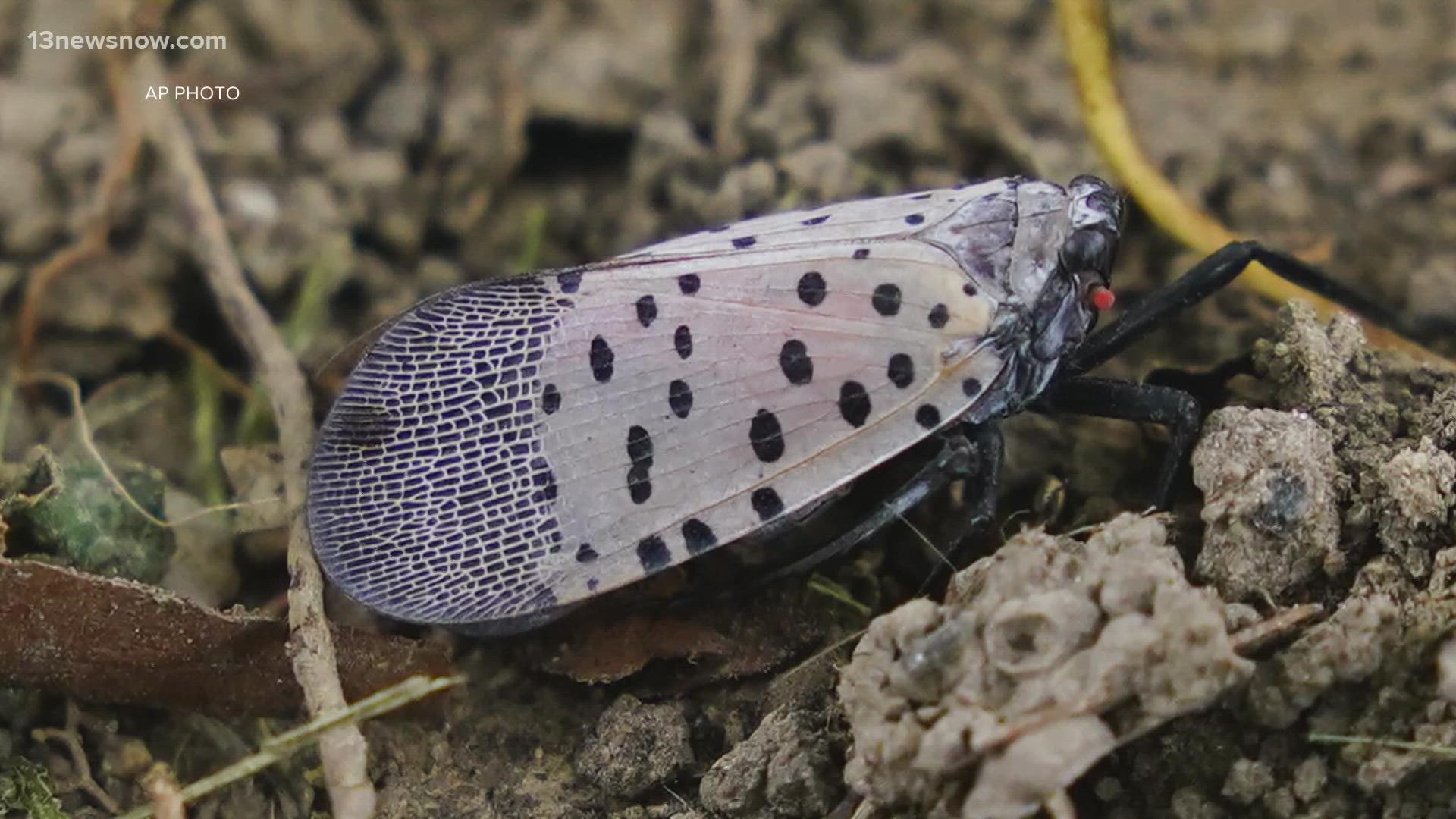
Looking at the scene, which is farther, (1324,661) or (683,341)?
(683,341)

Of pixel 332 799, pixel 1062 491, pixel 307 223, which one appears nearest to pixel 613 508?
pixel 332 799

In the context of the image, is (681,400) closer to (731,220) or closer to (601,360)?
(601,360)

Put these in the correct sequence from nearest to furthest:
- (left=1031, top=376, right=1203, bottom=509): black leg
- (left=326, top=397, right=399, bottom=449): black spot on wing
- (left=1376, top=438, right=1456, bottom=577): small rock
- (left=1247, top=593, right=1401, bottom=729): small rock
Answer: (left=1247, top=593, right=1401, bottom=729): small rock, (left=1376, top=438, right=1456, bottom=577): small rock, (left=1031, top=376, right=1203, bottom=509): black leg, (left=326, top=397, right=399, bottom=449): black spot on wing

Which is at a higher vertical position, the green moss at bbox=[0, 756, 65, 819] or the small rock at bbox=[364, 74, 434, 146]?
the small rock at bbox=[364, 74, 434, 146]

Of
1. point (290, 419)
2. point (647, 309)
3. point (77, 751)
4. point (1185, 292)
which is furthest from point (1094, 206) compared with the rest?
point (77, 751)

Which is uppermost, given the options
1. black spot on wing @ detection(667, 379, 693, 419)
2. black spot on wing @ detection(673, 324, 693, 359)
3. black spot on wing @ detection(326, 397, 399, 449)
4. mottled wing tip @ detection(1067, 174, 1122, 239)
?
mottled wing tip @ detection(1067, 174, 1122, 239)

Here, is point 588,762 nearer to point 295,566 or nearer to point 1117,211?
point 295,566

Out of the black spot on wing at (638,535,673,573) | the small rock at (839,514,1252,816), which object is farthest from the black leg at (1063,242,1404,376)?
the black spot on wing at (638,535,673,573)

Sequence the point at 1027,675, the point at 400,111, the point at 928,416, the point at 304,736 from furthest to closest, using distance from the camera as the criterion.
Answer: the point at 400,111, the point at 928,416, the point at 304,736, the point at 1027,675

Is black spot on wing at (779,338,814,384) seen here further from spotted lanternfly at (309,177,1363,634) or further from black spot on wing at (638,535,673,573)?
black spot on wing at (638,535,673,573)
